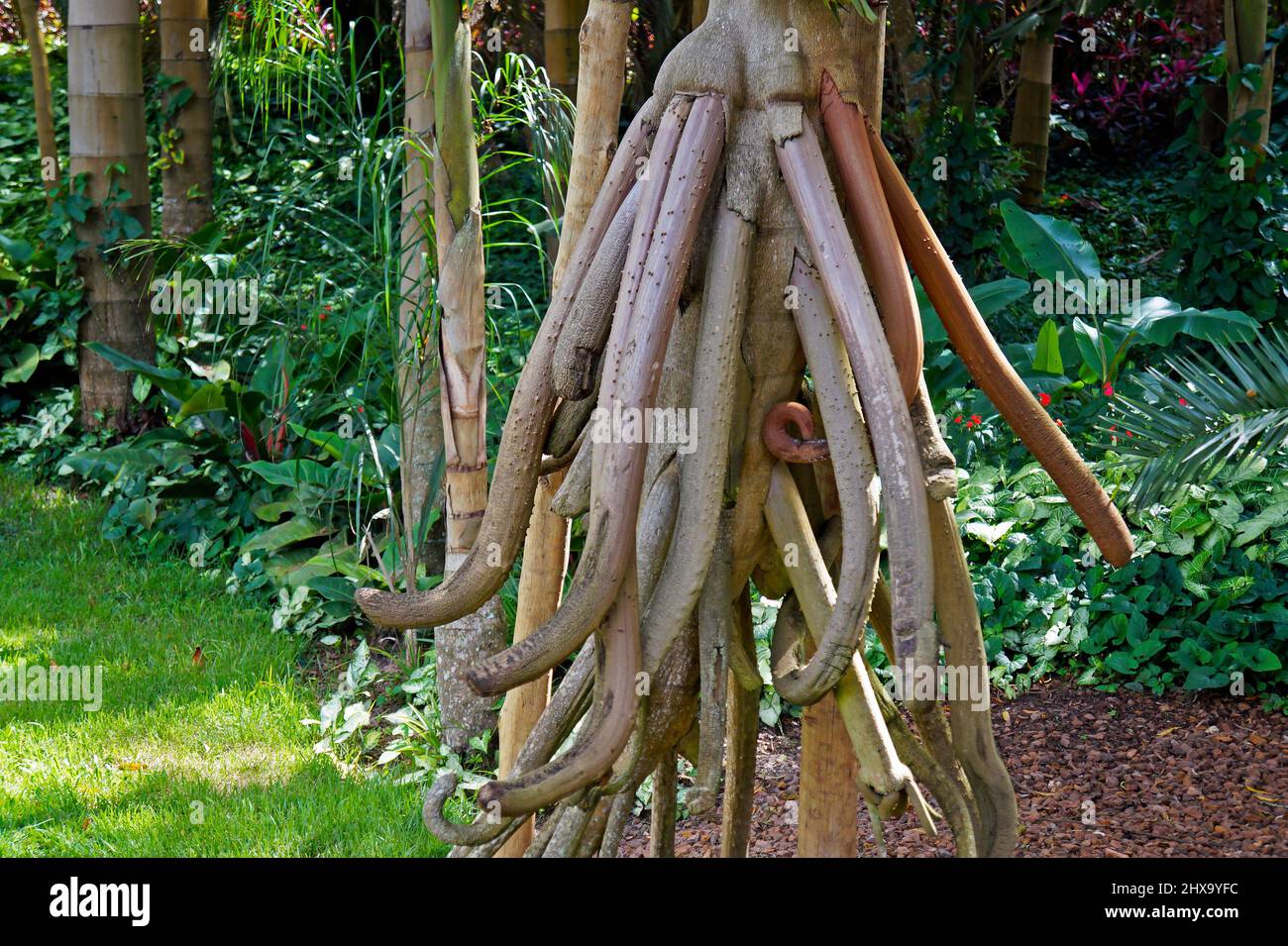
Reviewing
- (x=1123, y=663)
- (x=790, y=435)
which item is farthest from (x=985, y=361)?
(x=1123, y=663)

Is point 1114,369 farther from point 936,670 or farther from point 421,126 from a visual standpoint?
point 936,670

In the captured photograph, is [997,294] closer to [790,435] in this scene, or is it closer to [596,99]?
[596,99]

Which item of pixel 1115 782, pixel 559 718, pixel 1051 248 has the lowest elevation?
pixel 1115 782

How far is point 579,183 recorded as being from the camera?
2402 millimetres

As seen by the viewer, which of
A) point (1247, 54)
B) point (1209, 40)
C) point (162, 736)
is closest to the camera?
point (162, 736)

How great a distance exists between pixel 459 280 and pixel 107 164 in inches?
149

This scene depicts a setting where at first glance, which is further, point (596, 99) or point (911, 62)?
point (911, 62)

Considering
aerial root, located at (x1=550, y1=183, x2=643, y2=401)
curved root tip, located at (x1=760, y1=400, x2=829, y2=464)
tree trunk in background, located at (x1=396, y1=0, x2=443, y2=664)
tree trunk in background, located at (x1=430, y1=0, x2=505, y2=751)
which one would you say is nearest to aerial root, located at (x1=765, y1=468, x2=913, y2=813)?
curved root tip, located at (x1=760, y1=400, x2=829, y2=464)

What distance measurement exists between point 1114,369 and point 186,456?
415cm

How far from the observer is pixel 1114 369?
535cm

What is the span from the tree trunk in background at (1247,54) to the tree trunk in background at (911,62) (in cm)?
181

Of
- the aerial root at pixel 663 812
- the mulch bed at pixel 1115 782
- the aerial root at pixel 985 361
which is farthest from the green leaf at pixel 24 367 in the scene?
the aerial root at pixel 985 361

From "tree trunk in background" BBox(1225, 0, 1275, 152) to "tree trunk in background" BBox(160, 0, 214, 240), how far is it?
5.33m
